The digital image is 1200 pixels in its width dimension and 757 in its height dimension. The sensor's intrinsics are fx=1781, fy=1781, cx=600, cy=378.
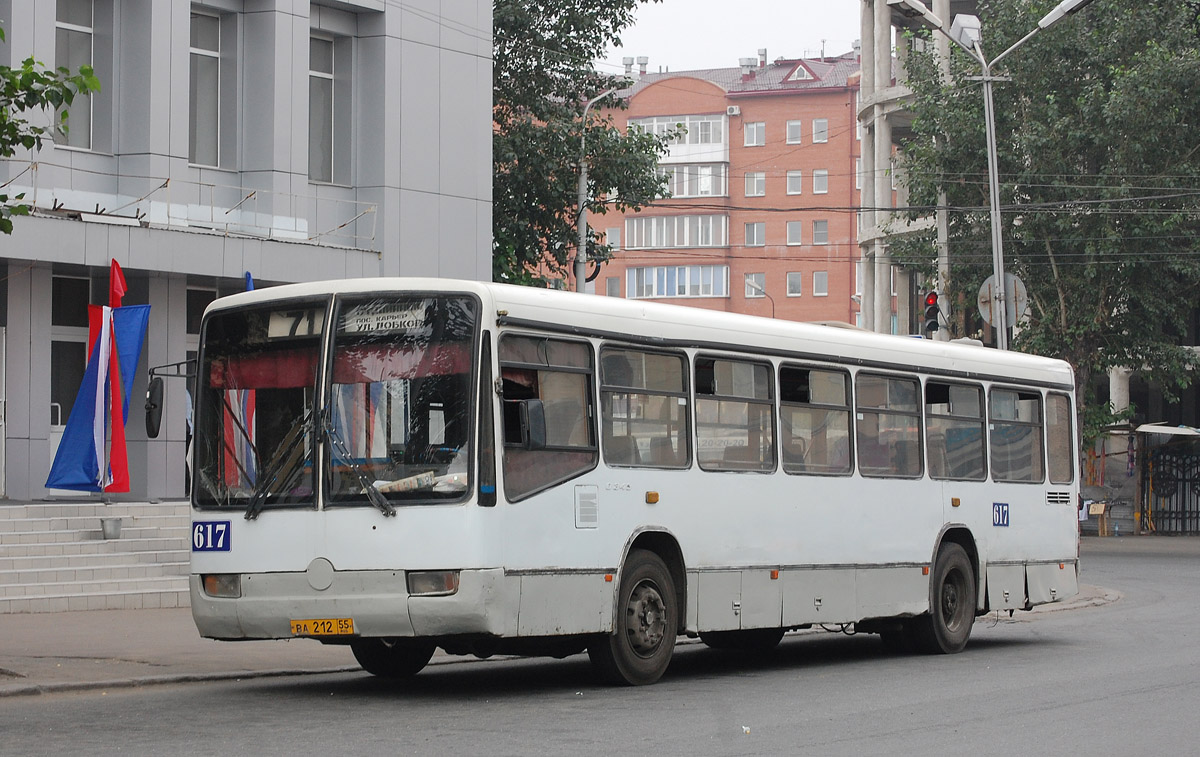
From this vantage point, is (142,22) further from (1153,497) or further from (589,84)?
(1153,497)

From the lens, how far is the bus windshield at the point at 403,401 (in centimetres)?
1145

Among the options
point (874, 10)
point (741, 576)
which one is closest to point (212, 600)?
point (741, 576)

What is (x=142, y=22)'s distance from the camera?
24.2 m

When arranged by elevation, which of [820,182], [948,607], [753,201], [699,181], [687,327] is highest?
[699,181]

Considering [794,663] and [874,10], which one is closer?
[794,663]

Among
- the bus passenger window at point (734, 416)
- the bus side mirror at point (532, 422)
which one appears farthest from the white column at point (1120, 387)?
the bus side mirror at point (532, 422)

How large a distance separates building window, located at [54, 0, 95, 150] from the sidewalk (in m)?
8.08

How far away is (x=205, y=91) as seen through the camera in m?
25.7

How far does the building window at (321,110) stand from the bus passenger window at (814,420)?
547 inches

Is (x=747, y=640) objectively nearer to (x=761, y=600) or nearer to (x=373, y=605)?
(x=761, y=600)

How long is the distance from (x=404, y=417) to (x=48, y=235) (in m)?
12.4

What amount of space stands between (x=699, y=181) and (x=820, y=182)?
7333mm

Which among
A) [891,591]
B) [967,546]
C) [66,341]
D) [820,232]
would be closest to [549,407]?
[891,591]

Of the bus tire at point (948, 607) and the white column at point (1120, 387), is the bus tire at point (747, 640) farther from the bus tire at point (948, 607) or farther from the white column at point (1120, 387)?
the white column at point (1120, 387)
